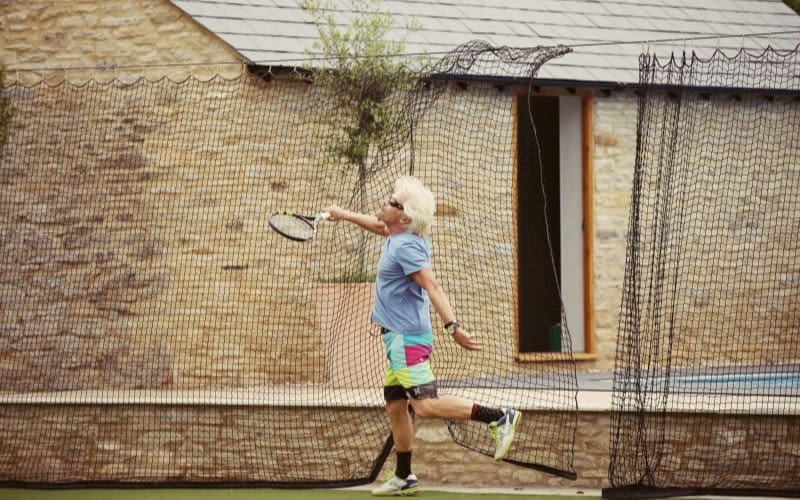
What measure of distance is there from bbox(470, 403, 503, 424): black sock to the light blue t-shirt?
0.53 meters

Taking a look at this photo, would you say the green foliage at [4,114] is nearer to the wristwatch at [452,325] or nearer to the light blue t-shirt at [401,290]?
the light blue t-shirt at [401,290]

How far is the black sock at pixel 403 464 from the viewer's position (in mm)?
8453

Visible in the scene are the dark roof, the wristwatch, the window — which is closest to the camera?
the wristwatch

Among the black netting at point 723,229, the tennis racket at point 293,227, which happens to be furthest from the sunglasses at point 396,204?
the black netting at point 723,229

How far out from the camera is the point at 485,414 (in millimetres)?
8086

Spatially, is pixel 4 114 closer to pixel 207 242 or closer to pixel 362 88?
pixel 207 242

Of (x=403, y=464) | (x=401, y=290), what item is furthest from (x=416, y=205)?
A: (x=403, y=464)

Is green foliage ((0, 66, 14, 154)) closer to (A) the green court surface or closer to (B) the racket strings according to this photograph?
(A) the green court surface

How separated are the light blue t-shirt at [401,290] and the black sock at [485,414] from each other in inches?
20.9

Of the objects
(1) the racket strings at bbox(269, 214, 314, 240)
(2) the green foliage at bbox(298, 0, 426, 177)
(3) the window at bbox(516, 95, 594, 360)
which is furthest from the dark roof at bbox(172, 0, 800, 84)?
(1) the racket strings at bbox(269, 214, 314, 240)

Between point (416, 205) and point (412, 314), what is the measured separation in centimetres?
62

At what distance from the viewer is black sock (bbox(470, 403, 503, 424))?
8.08 meters

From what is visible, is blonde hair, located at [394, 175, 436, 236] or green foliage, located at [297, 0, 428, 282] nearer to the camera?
blonde hair, located at [394, 175, 436, 236]

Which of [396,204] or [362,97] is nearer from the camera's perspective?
[396,204]
